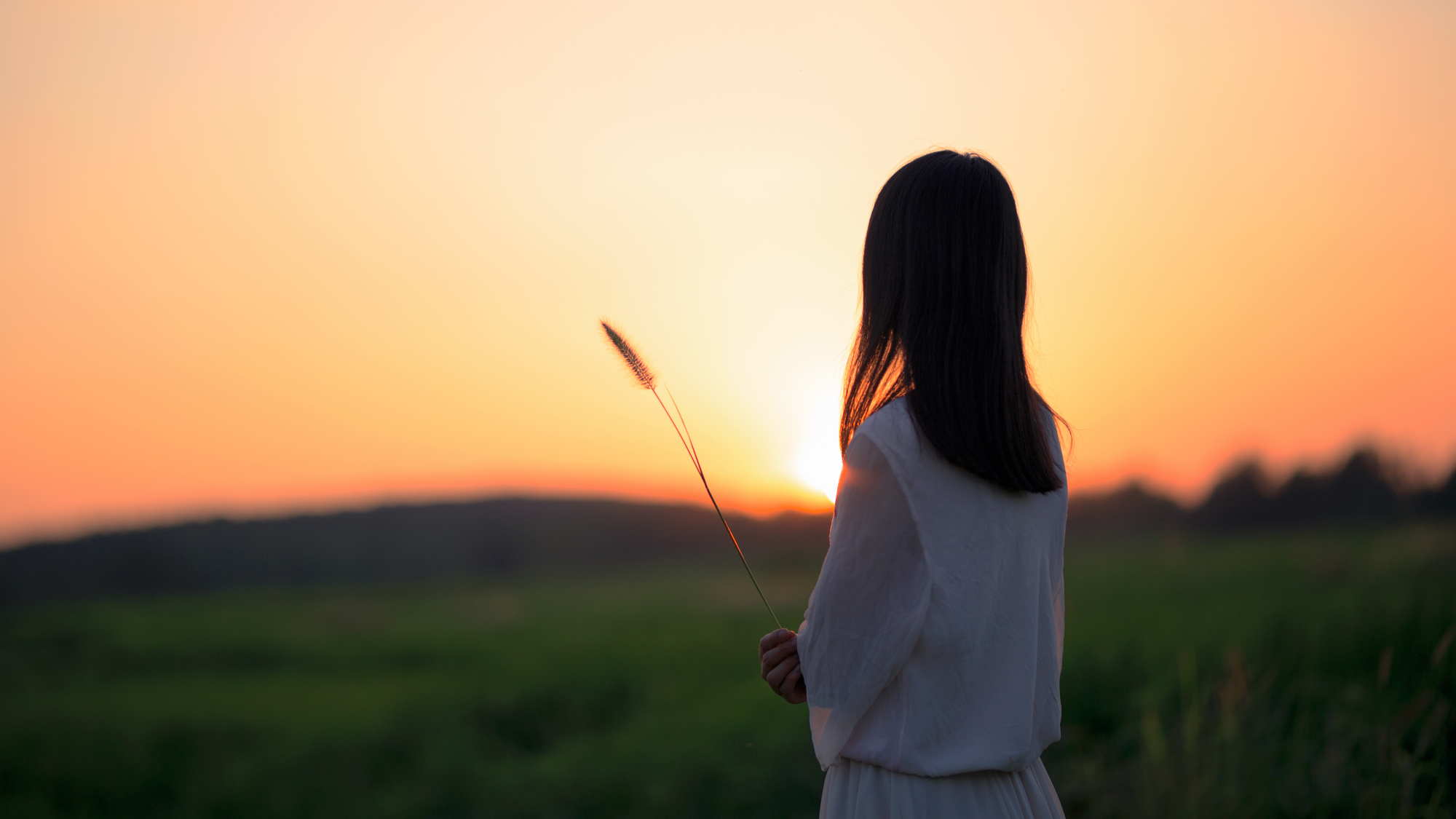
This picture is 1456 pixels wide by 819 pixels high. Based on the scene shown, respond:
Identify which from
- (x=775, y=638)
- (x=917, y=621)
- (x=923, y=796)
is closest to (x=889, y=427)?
(x=917, y=621)

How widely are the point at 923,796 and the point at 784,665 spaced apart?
0.29m

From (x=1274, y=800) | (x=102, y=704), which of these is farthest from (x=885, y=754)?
(x=102, y=704)

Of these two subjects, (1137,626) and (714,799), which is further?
(1137,626)

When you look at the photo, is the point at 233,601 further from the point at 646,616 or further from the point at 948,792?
the point at 948,792

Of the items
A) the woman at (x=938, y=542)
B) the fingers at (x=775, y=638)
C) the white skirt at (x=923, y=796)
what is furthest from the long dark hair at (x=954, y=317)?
the white skirt at (x=923, y=796)

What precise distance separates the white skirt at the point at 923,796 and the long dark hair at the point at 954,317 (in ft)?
1.58

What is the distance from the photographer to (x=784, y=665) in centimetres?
147

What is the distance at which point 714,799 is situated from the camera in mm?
5934

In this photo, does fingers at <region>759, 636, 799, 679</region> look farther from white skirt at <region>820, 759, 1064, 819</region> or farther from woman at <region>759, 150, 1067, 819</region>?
white skirt at <region>820, 759, 1064, 819</region>

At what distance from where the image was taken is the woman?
1325mm

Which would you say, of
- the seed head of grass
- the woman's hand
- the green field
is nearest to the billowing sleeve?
the woman's hand

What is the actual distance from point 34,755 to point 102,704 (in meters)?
2.59

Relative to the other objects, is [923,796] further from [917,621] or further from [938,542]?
[938,542]

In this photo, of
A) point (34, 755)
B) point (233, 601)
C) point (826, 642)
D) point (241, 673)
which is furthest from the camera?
point (233, 601)
